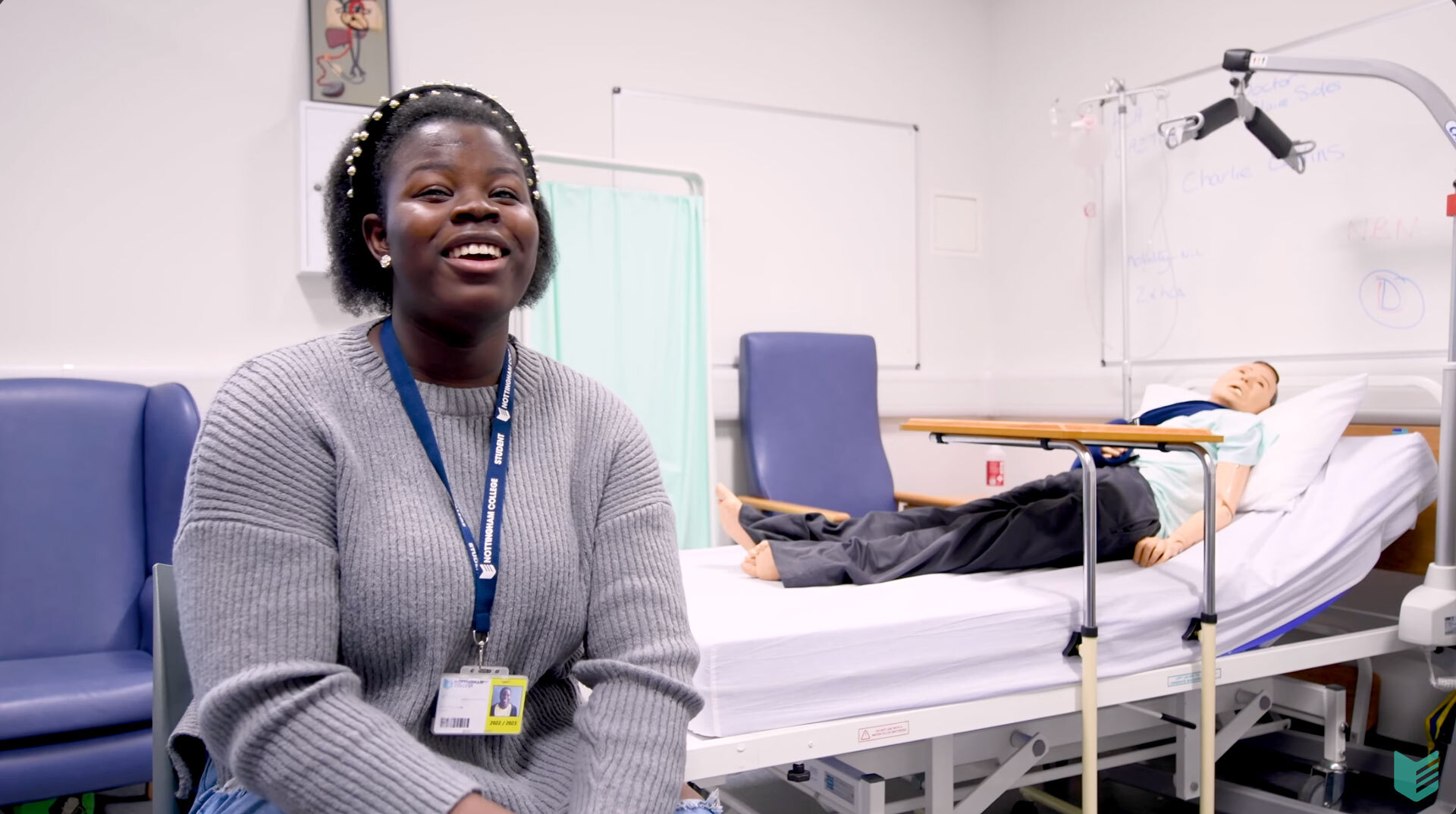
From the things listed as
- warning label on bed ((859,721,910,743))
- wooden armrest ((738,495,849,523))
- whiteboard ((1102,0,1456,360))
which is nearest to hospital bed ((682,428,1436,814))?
warning label on bed ((859,721,910,743))

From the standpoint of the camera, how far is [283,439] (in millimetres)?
1043

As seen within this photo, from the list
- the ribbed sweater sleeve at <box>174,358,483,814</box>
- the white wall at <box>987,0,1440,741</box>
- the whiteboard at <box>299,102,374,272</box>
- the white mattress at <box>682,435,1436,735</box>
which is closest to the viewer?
the ribbed sweater sleeve at <box>174,358,483,814</box>

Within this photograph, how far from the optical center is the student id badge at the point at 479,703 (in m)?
1.08

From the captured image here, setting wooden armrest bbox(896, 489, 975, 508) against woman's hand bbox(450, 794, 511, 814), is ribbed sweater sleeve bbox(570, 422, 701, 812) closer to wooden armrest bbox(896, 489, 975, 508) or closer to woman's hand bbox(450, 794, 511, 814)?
woman's hand bbox(450, 794, 511, 814)

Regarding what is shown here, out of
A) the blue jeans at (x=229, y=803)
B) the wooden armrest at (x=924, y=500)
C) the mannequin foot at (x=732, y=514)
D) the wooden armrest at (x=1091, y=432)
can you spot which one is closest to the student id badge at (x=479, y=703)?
the blue jeans at (x=229, y=803)

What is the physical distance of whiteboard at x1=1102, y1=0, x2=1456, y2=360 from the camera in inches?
113

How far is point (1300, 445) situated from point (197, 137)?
328cm

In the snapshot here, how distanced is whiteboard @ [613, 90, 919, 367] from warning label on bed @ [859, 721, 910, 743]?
2.17 m

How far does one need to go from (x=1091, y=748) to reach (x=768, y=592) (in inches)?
27.5

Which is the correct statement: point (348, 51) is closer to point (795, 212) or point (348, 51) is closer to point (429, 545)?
point (795, 212)

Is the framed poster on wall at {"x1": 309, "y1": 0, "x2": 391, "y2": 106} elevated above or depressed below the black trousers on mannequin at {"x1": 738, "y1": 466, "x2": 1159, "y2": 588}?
above

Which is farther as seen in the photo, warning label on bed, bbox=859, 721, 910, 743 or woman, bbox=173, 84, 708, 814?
warning label on bed, bbox=859, 721, 910, 743

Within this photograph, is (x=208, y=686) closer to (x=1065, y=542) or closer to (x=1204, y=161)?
(x=1065, y=542)

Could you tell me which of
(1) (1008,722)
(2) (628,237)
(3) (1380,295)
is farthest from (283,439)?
(3) (1380,295)
